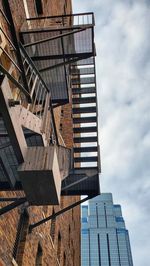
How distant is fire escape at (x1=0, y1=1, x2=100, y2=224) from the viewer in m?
3.18

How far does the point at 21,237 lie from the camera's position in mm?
6582

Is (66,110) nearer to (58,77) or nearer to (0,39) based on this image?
(58,77)

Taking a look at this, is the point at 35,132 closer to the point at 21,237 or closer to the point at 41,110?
the point at 41,110

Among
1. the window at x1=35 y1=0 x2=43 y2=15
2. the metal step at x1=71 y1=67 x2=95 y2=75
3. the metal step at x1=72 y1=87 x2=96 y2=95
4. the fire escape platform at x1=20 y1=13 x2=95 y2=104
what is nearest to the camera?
the fire escape platform at x1=20 y1=13 x2=95 y2=104

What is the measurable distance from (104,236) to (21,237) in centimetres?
14832

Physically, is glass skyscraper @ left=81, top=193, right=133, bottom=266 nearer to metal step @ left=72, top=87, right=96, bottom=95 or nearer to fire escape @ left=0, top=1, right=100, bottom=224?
metal step @ left=72, top=87, right=96, bottom=95

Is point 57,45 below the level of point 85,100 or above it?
above

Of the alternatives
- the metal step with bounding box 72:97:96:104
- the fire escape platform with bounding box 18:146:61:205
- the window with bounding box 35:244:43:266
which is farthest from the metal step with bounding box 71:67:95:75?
the fire escape platform with bounding box 18:146:61:205

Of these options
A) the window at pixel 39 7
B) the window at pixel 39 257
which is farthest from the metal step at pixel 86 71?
the window at pixel 39 257

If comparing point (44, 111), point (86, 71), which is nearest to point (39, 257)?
point (44, 111)

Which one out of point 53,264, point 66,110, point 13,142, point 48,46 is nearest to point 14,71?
point 48,46

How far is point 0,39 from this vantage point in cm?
555

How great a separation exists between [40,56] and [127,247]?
147 metres

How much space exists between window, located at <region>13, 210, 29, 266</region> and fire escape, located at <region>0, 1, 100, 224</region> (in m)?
1.27
